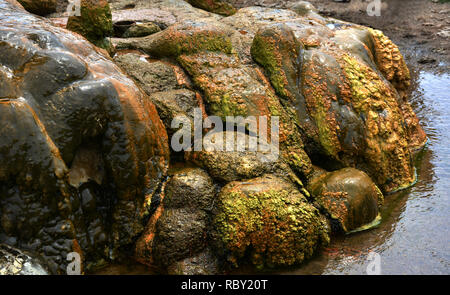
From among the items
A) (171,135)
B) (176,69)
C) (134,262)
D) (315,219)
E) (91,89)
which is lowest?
(134,262)

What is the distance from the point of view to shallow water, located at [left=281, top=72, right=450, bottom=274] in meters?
3.34

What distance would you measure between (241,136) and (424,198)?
6.47ft

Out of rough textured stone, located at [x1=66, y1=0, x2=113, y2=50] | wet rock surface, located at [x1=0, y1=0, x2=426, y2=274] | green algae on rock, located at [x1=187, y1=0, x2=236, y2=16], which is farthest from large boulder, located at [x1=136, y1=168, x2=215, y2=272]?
green algae on rock, located at [x1=187, y1=0, x2=236, y2=16]

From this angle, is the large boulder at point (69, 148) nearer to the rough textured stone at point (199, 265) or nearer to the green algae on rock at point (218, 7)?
the rough textured stone at point (199, 265)

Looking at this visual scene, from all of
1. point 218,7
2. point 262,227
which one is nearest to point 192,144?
point 262,227

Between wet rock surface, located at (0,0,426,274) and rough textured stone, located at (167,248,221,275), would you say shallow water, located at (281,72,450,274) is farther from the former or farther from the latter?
rough textured stone, located at (167,248,221,275)

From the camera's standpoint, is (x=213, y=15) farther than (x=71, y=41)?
Yes

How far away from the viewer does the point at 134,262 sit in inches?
135

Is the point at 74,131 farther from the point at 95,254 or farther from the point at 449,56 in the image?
the point at 449,56

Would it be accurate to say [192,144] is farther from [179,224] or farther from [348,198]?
[348,198]

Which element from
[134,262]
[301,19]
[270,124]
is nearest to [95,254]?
[134,262]

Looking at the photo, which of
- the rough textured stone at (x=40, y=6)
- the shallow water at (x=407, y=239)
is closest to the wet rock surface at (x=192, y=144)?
the shallow water at (x=407, y=239)

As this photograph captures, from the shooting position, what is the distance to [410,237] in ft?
12.2

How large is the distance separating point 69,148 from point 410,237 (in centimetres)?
282
